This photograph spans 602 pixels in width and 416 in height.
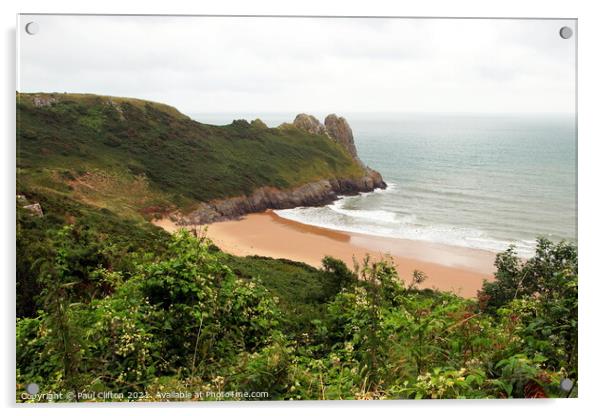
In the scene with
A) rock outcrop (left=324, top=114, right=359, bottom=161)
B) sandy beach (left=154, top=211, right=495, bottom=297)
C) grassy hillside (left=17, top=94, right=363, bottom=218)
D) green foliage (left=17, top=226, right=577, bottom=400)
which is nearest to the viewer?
green foliage (left=17, top=226, right=577, bottom=400)

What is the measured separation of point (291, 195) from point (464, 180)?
5.41ft

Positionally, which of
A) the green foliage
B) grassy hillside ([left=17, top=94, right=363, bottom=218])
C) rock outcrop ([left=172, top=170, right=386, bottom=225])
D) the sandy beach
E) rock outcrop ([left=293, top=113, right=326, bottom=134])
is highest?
rock outcrop ([left=293, top=113, right=326, bottom=134])

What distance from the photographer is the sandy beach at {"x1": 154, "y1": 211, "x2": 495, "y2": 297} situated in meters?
4.98

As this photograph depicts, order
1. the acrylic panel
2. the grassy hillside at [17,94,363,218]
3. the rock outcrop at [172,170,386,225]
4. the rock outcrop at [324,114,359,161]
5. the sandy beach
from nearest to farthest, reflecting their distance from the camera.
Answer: the acrylic panel → the grassy hillside at [17,94,363,218] → the sandy beach → the rock outcrop at [324,114,359,161] → the rock outcrop at [172,170,386,225]

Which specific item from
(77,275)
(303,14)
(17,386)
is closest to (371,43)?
(303,14)

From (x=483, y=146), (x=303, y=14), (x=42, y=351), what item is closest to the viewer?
(x=42, y=351)

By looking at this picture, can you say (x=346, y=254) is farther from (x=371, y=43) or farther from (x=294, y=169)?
(x=371, y=43)

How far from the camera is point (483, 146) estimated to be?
5.21 meters

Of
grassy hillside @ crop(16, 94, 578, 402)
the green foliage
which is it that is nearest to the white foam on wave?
grassy hillside @ crop(16, 94, 578, 402)

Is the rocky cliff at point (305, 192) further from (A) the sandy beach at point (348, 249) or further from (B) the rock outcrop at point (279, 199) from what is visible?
(A) the sandy beach at point (348, 249)

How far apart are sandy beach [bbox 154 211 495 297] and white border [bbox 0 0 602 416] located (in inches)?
38.4

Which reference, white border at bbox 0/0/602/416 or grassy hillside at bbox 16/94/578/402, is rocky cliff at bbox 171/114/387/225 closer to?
grassy hillside at bbox 16/94/578/402

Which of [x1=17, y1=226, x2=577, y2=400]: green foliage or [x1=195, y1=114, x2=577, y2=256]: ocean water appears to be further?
[x1=195, y1=114, x2=577, y2=256]: ocean water
